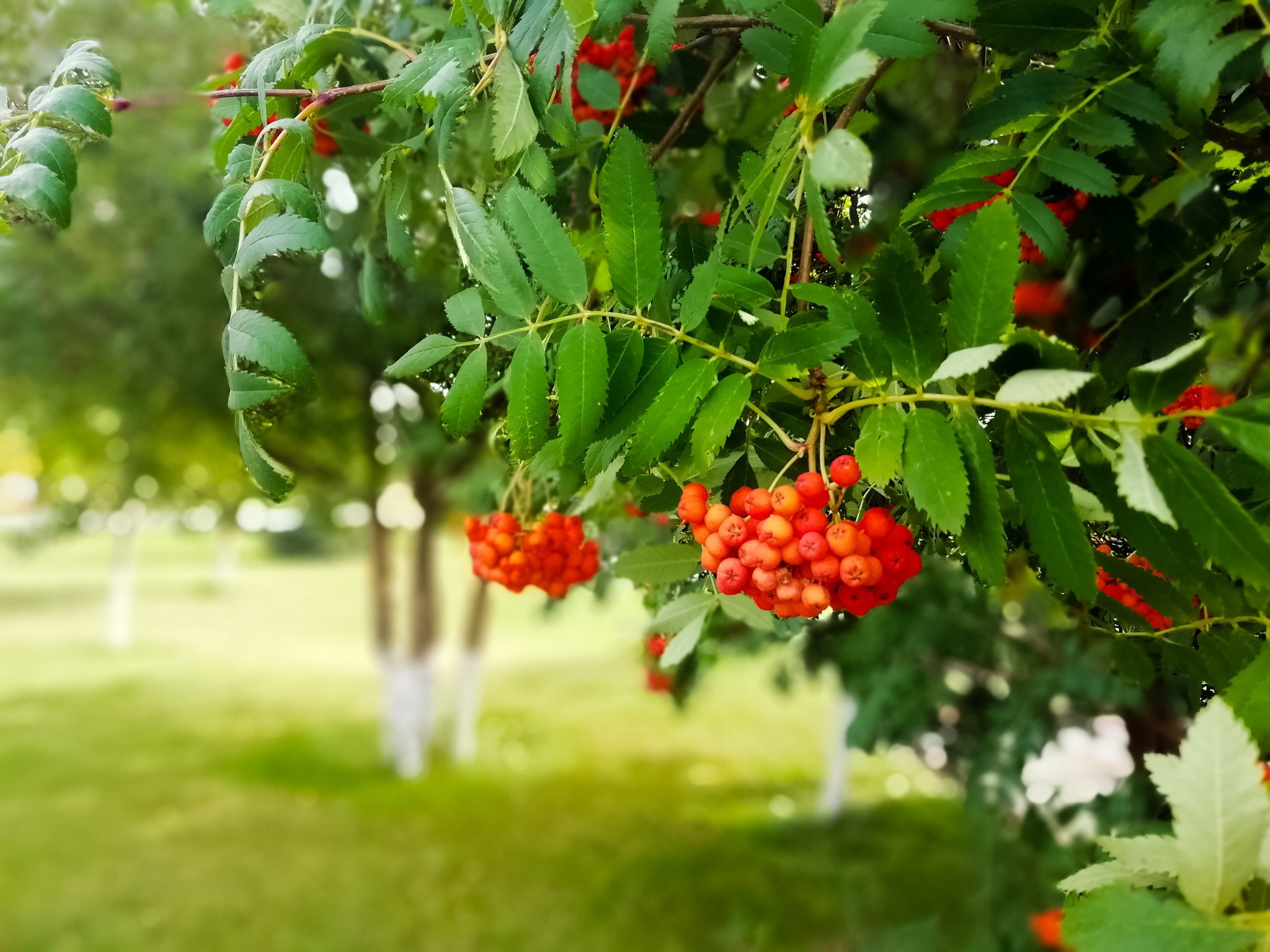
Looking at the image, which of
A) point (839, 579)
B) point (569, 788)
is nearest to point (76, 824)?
point (569, 788)

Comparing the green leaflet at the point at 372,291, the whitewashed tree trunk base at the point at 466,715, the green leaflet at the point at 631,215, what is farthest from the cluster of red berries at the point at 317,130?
the whitewashed tree trunk base at the point at 466,715

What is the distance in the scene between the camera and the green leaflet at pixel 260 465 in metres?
0.59

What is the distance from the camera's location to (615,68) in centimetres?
107

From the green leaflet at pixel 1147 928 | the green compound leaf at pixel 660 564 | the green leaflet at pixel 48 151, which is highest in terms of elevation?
the green leaflet at pixel 48 151

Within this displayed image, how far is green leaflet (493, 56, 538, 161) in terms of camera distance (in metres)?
0.60

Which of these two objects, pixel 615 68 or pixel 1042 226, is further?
pixel 615 68

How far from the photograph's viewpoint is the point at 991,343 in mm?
458

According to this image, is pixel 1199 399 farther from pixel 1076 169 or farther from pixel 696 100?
pixel 696 100

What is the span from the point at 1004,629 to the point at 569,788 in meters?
3.18

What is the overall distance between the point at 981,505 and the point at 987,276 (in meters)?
0.13

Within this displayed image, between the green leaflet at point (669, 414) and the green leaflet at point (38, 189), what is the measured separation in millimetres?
415

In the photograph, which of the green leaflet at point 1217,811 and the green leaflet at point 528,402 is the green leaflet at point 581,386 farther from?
the green leaflet at point 1217,811

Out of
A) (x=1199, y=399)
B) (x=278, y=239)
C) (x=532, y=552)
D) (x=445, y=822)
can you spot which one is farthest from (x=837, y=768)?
(x=278, y=239)

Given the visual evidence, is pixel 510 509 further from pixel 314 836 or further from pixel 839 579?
pixel 314 836
